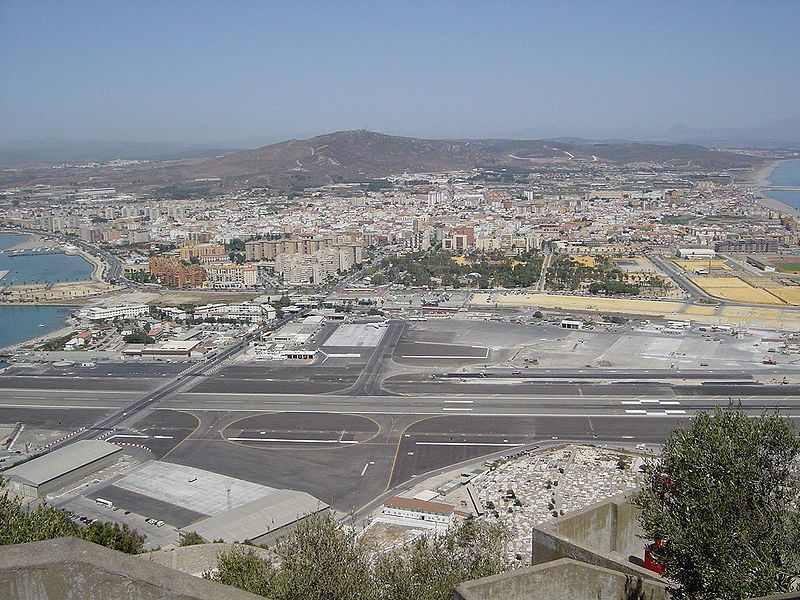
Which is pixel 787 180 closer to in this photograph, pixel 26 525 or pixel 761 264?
pixel 761 264

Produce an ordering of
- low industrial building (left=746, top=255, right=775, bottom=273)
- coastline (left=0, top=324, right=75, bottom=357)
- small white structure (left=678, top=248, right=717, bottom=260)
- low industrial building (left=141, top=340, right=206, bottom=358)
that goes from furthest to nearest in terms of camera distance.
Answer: small white structure (left=678, top=248, right=717, bottom=260) < low industrial building (left=746, top=255, right=775, bottom=273) < coastline (left=0, top=324, right=75, bottom=357) < low industrial building (left=141, top=340, right=206, bottom=358)

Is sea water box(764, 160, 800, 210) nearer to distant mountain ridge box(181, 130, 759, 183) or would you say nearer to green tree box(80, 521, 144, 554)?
distant mountain ridge box(181, 130, 759, 183)

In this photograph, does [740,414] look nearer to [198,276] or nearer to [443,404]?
[443,404]

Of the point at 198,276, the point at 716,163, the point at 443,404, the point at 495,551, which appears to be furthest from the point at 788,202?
the point at 495,551

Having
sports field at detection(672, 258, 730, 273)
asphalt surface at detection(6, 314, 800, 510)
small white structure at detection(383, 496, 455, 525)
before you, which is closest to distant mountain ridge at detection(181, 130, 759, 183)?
sports field at detection(672, 258, 730, 273)

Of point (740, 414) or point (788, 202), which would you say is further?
point (788, 202)

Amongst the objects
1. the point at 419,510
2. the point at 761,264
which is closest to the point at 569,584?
the point at 419,510

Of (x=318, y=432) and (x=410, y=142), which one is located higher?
(x=410, y=142)
